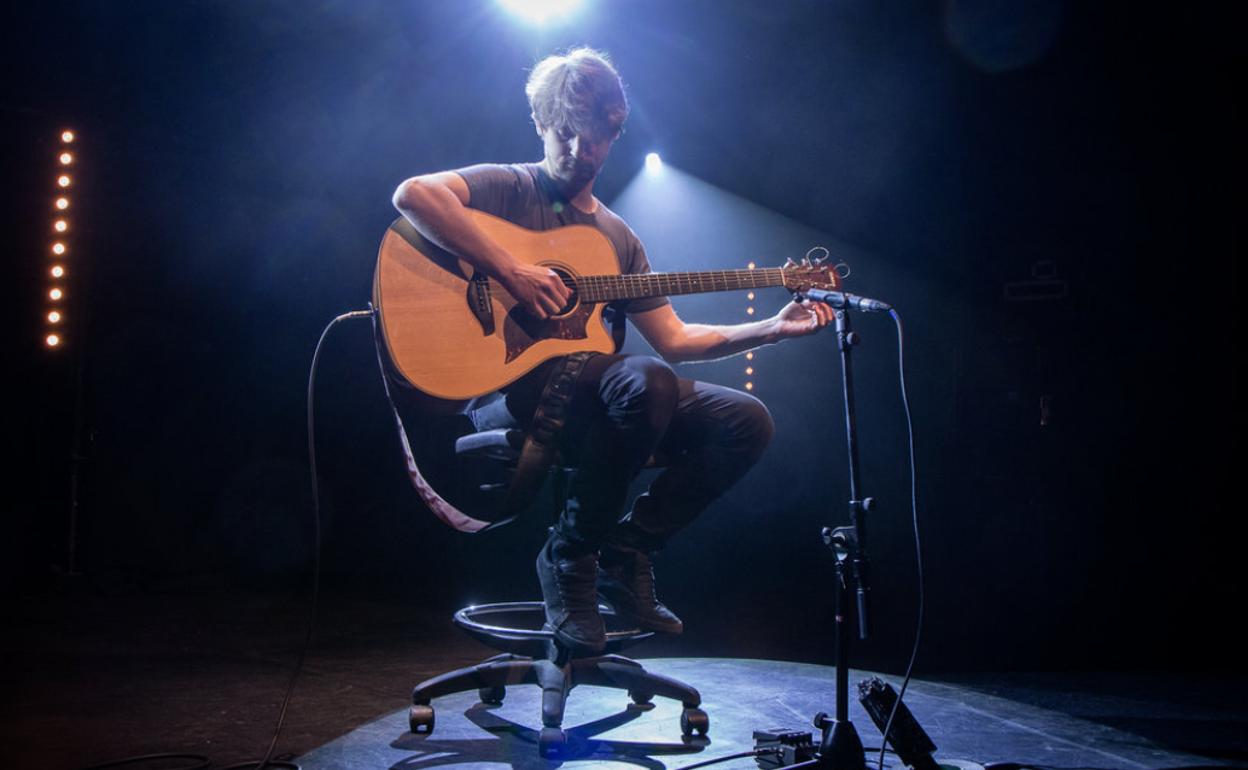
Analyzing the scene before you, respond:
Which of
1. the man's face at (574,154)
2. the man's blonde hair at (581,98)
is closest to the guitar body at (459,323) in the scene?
the man's face at (574,154)

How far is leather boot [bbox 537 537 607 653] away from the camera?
7.18ft

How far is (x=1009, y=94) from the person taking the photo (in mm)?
4660

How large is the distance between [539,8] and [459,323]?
3.02m

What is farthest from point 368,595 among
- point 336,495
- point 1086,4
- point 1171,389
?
point 1086,4

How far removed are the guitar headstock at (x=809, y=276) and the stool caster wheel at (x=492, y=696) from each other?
4.59ft

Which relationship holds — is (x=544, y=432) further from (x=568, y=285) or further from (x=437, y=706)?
(x=437, y=706)

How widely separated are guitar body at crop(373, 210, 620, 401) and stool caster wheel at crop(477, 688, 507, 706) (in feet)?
2.91

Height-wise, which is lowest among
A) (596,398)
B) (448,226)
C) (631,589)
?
(631,589)

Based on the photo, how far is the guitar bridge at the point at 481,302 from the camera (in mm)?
2289

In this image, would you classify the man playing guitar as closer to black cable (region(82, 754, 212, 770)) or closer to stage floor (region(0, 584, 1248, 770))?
stage floor (region(0, 584, 1248, 770))

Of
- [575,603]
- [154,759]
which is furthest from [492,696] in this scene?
[154,759]

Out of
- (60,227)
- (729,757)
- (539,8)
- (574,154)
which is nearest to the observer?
(729,757)

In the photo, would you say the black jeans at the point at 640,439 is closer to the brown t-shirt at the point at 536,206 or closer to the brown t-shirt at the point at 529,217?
the brown t-shirt at the point at 529,217

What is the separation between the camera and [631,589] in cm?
238
